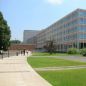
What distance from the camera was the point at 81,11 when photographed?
100688 mm

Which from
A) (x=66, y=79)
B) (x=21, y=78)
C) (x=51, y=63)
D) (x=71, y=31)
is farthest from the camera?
(x=71, y=31)

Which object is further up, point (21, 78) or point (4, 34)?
point (4, 34)

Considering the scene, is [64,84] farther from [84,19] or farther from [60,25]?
[60,25]

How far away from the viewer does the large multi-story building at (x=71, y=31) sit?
100 m

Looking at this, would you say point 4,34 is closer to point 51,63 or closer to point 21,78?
point 51,63

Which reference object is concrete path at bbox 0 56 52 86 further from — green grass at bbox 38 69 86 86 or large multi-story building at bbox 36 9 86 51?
large multi-story building at bbox 36 9 86 51

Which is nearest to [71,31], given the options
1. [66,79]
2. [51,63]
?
[51,63]

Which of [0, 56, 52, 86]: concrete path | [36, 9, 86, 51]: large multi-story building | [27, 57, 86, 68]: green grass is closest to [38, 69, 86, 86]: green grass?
[0, 56, 52, 86]: concrete path

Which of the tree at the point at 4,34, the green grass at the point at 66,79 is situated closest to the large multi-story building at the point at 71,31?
the tree at the point at 4,34

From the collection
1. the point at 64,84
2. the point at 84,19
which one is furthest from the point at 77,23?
the point at 64,84

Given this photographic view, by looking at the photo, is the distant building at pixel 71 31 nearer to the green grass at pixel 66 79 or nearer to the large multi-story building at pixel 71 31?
the large multi-story building at pixel 71 31

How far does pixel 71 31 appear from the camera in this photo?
10856 cm

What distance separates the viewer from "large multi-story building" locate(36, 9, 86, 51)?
3949 inches

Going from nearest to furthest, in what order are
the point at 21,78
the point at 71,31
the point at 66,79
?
the point at 66,79 < the point at 21,78 < the point at 71,31
